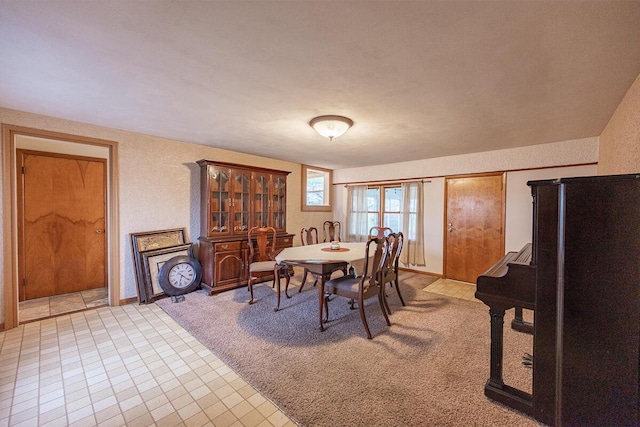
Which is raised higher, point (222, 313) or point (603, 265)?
point (603, 265)

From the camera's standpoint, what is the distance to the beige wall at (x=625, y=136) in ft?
6.11

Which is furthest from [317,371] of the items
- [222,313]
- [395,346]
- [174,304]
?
[174,304]

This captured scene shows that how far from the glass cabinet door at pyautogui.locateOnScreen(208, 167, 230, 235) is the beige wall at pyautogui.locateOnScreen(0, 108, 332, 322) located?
37cm

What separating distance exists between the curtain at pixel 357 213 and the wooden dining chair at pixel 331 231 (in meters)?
0.34

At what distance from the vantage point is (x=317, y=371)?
1934 millimetres

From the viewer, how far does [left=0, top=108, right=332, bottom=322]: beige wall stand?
121 inches

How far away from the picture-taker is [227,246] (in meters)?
3.80

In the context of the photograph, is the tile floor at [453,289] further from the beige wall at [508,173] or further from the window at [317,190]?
the window at [317,190]

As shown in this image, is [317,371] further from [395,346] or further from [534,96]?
[534,96]

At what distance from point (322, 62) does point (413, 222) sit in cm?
393

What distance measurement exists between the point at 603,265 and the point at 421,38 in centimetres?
159

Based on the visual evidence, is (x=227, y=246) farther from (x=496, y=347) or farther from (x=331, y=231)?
(x=496, y=347)

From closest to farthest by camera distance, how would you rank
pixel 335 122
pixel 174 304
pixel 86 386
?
pixel 86 386 → pixel 335 122 → pixel 174 304

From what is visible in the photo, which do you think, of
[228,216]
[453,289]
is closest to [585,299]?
[453,289]
